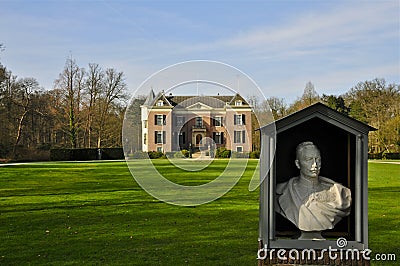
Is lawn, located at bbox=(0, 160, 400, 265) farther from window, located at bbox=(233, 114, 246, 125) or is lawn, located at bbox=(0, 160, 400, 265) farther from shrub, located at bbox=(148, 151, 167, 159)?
window, located at bbox=(233, 114, 246, 125)

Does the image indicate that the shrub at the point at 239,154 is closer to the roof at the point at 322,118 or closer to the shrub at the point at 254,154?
the shrub at the point at 254,154

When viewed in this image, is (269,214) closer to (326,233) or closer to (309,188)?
(309,188)

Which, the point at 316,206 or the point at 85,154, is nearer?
the point at 316,206

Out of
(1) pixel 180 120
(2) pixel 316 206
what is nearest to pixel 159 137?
(1) pixel 180 120

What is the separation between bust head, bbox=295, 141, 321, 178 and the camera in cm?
454

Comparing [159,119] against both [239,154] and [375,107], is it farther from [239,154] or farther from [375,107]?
[375,107]

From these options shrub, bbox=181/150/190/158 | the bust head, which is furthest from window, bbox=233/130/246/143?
the bust head

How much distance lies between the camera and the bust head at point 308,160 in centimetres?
454

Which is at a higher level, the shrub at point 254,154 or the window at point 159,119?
the window at point 159,119

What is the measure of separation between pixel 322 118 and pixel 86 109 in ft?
131

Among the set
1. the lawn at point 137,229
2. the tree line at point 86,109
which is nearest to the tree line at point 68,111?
the tree line at point 86,109

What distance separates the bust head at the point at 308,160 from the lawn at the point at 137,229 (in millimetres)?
1627

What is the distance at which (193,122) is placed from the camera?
705 cm

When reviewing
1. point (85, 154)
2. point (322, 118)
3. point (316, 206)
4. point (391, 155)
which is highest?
point (322, 118)
